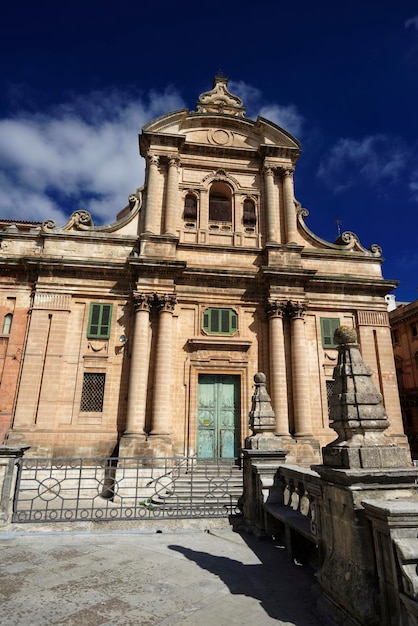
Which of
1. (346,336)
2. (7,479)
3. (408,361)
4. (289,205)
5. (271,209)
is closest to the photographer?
(346,336)

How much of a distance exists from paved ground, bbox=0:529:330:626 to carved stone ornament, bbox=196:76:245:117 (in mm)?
20386

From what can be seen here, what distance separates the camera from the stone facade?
93.6 feet

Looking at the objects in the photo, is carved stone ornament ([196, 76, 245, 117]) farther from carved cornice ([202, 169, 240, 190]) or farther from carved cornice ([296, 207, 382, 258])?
carved cornice ([296, 207, 382, 258])

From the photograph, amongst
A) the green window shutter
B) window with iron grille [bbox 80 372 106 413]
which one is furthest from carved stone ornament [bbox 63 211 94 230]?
the green window shutter

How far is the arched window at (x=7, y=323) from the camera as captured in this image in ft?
50.2

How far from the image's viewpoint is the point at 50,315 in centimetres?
1539

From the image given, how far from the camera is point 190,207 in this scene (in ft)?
60.3

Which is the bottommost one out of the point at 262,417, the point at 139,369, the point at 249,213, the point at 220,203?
the point at 262,417

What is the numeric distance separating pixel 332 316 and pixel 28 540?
14.3 meters

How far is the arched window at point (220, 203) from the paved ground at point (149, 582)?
1494 cm

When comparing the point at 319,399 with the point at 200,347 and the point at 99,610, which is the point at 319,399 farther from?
the point at 99,610

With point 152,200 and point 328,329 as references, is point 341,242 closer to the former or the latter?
point 328,329

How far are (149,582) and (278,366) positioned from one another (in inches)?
441

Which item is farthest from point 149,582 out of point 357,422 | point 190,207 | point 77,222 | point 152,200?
point 190,207
